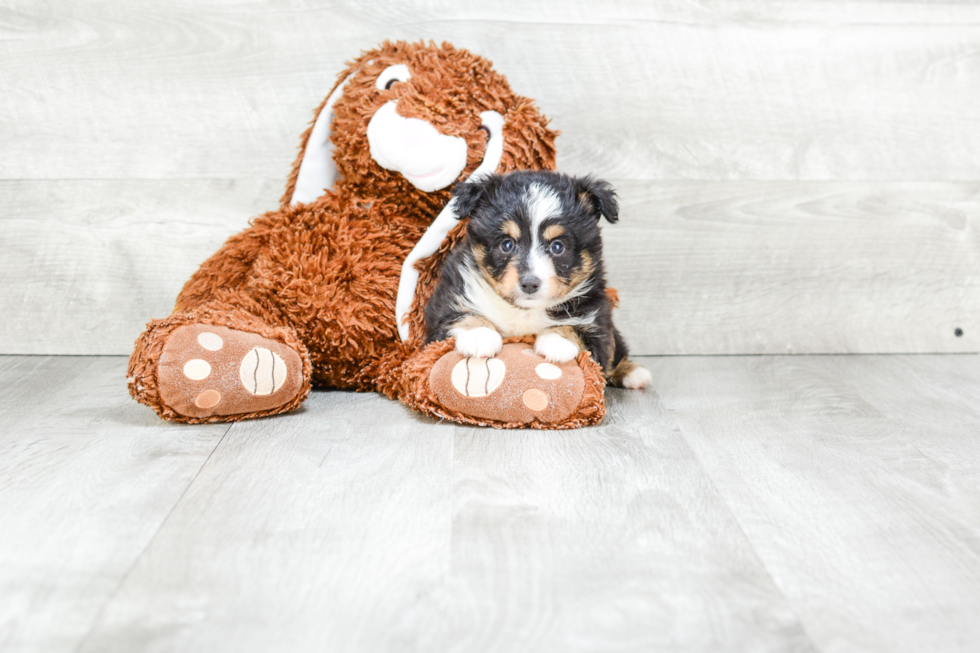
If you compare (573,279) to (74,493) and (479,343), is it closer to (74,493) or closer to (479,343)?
(479,343)

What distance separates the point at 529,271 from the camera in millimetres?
1865

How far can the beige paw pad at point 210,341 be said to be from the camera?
185cm

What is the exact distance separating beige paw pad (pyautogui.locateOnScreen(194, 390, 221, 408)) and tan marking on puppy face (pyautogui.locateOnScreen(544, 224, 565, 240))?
0.81 m

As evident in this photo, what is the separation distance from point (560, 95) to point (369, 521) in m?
1.63

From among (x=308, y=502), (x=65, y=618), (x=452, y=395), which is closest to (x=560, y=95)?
(x=452, y=395)

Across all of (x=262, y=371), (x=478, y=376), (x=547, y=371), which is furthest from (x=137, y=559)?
(x=547, y=371)

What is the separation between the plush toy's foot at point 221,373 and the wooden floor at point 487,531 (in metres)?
0.06

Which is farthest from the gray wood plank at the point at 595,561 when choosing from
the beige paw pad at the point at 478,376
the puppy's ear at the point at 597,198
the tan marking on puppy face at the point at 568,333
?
the puppy's ear at the point at 597,198

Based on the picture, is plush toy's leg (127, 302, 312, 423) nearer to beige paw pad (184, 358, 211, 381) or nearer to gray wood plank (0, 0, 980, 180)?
beige paw pad (184, 358, 211, 381)

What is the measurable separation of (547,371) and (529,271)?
23cm

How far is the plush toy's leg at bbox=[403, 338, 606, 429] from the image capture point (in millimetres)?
1874

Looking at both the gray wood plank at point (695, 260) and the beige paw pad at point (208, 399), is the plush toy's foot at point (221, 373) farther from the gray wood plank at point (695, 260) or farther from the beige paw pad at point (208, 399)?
the gray wood plank at point (695, 260)

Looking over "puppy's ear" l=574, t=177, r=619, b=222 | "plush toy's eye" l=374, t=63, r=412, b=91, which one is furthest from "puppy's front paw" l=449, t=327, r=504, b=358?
"plush toy's eye" l=374, t=63, r=412, b=91

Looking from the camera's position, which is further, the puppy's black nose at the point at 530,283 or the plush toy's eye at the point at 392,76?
the plush toy's eye at the point at 392,76
